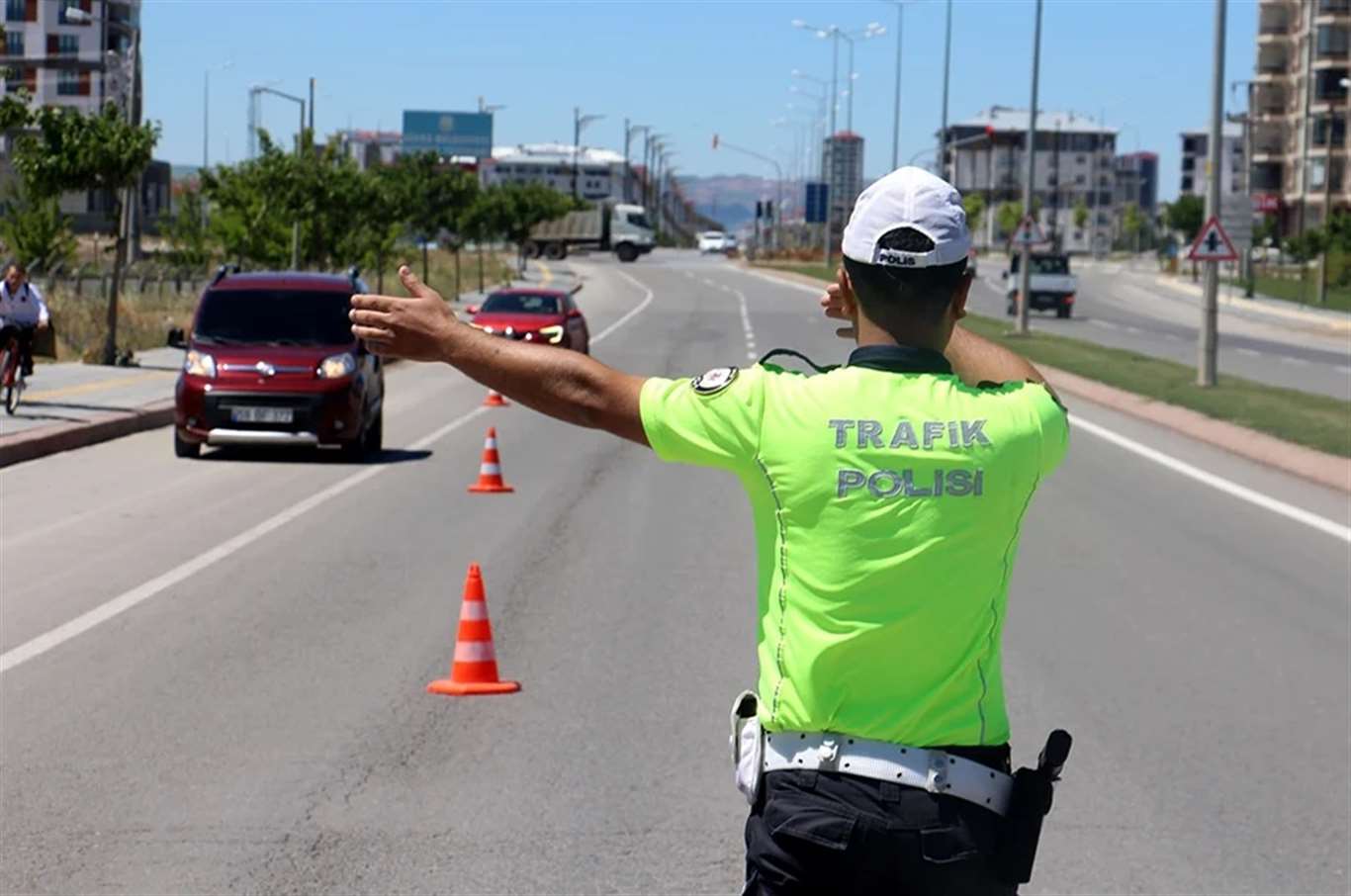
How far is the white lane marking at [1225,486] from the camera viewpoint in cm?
1645

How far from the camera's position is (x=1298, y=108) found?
143m

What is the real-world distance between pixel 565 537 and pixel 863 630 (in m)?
11.9

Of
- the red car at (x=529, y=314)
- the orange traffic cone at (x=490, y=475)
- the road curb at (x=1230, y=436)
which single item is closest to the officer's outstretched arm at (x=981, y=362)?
the orange traffic cone at (x=490, y=475)

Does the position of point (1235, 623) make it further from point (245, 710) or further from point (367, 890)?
point (367, 890)

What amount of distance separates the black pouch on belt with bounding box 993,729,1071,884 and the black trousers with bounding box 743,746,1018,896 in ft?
0.14

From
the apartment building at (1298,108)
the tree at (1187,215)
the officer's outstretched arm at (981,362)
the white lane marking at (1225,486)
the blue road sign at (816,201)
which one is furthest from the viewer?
the tree at (1187,215)

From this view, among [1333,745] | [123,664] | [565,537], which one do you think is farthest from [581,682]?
[565,537]

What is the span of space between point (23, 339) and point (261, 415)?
4.05 m

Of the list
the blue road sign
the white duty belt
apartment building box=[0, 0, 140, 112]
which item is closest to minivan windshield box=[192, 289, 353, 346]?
the white duty belt

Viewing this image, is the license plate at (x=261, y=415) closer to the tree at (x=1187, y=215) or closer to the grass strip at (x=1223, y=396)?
the grass strip at (x=1223, y=396)

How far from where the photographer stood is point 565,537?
15.3m

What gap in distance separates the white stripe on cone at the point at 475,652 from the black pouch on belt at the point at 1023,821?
20.9 ft

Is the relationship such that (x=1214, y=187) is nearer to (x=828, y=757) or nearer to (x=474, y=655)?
(x=474, y=655)

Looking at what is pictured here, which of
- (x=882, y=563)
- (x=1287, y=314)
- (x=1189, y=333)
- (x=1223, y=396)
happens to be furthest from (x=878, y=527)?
(x=1287, y=314)
